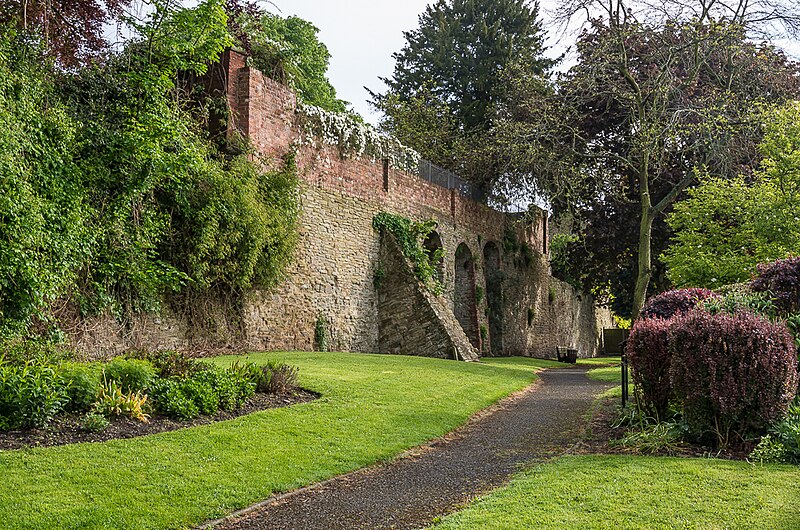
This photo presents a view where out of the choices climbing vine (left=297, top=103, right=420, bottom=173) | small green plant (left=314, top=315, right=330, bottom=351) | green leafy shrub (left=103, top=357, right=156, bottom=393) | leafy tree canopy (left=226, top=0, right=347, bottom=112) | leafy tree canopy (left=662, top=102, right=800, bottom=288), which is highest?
leafy tree canopy (left=226, top=0, right=347, bottom=112)

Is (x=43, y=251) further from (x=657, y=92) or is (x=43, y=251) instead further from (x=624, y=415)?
(x=657, y=92)

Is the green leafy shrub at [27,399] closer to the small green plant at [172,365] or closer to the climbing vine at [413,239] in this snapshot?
the small green plant at [172,365]

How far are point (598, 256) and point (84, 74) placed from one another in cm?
1808

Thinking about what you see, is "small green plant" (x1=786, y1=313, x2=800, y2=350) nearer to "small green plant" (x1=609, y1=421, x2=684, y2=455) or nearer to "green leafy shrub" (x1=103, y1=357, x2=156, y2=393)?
"small green plant" (x1=609, y1=421, x2=684, y2=455)

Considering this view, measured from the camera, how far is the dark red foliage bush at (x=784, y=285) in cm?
891

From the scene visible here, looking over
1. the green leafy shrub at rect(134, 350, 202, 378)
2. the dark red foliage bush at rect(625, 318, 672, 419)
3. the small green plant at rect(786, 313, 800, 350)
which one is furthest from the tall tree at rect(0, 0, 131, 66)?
the small green plant at rect(786, 313, 800, 350)

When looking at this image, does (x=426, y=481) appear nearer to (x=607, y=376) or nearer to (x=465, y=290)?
(x=607, y=376)

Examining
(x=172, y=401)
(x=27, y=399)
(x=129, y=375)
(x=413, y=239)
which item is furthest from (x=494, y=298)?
(x=27, y=399)

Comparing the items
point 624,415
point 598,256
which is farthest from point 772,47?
point 624,415

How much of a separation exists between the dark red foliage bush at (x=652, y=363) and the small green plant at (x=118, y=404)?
547 cm

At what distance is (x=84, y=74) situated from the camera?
483 inches

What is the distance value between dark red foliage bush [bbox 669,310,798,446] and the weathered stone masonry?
8.89m

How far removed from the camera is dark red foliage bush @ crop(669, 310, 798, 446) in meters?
7.14

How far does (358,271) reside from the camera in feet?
62.2
